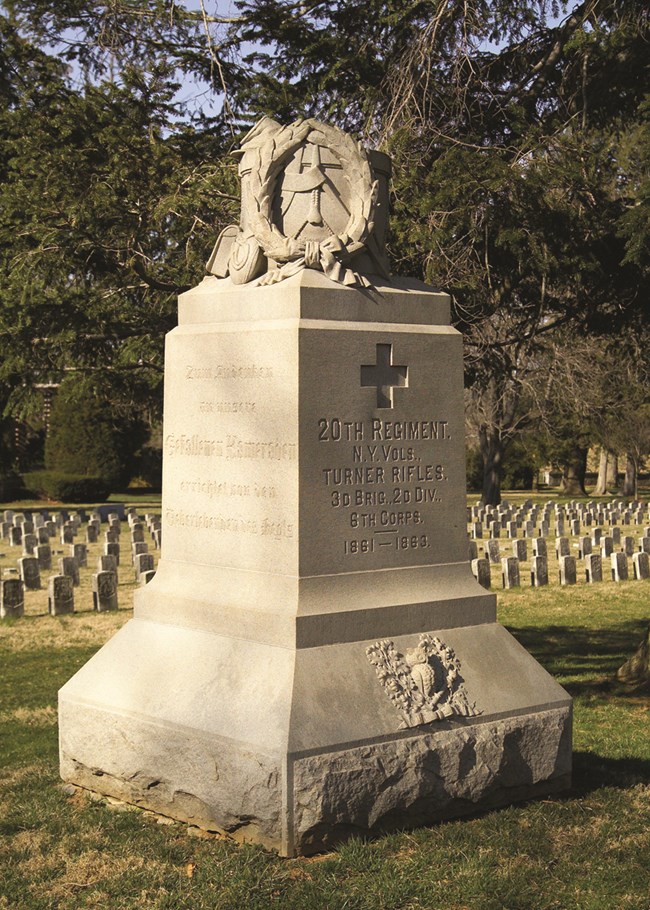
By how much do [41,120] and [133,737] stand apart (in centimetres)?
535

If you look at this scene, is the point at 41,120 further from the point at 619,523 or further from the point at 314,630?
the point at 619,523

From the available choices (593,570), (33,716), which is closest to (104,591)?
(33,716)

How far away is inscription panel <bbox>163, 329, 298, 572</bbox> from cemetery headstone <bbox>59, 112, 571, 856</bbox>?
0.04 feet

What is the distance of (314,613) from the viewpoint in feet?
18.3

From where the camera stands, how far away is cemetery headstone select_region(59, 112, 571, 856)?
5410mm

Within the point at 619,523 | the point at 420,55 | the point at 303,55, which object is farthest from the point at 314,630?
the point at 619,523

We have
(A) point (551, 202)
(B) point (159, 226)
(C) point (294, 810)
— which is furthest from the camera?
(B) point (159, 226)

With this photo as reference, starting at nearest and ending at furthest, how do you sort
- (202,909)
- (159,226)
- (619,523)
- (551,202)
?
(202,909), (551,202), (159,226), (619,523)

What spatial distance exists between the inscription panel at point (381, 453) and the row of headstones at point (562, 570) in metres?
10.7

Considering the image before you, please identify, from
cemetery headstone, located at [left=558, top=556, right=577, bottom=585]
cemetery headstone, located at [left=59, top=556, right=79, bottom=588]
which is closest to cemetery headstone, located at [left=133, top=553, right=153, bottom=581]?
cemetery headstone, located at [left=59, top=556, right=79, bottom=588]

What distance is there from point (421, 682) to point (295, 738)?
820 millimetres

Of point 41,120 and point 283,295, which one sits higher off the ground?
point 41,120

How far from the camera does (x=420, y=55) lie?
9.01m

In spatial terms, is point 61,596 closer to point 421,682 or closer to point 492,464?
point 421,682
